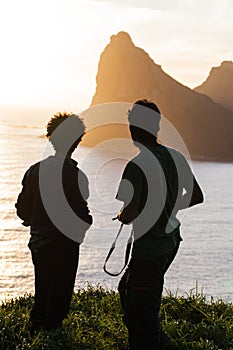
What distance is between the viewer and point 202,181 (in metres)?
107

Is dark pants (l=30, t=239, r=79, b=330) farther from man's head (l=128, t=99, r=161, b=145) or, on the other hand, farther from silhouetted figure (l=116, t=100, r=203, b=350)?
man's head (l=128, t=99, r=161, b=145)

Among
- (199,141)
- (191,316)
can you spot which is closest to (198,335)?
(191,316)

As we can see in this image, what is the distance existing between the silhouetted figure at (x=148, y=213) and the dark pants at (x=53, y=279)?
0.76 metres

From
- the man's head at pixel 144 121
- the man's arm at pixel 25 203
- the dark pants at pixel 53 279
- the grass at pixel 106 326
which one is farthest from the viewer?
the man's arm at pixel 25 203

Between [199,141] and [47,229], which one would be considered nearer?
[47,229]

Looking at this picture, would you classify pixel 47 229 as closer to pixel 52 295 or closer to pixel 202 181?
pixel 52 295

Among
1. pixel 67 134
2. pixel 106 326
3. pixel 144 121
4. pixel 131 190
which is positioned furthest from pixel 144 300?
pixel 67 134

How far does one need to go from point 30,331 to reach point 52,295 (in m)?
0.43

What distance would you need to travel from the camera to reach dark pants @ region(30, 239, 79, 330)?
5.75 meters

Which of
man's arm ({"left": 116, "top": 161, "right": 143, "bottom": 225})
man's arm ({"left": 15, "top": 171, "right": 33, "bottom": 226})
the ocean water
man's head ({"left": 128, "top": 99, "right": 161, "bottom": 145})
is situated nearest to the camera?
man's arm ({"left": 116, "top": 161, "right": 143, "bottom": 225})

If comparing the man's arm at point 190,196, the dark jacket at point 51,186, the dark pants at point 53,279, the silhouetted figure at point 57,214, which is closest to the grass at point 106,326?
the dark pants at point 53,279

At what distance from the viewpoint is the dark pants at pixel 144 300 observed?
5.17 meters

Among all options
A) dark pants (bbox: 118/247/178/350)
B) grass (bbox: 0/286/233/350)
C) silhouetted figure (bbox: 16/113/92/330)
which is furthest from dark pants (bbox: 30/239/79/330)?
dark pants (bbox: 118/247/178/350)

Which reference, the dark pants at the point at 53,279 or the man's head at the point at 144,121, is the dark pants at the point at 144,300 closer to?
the dark pants at the point at 53,279
